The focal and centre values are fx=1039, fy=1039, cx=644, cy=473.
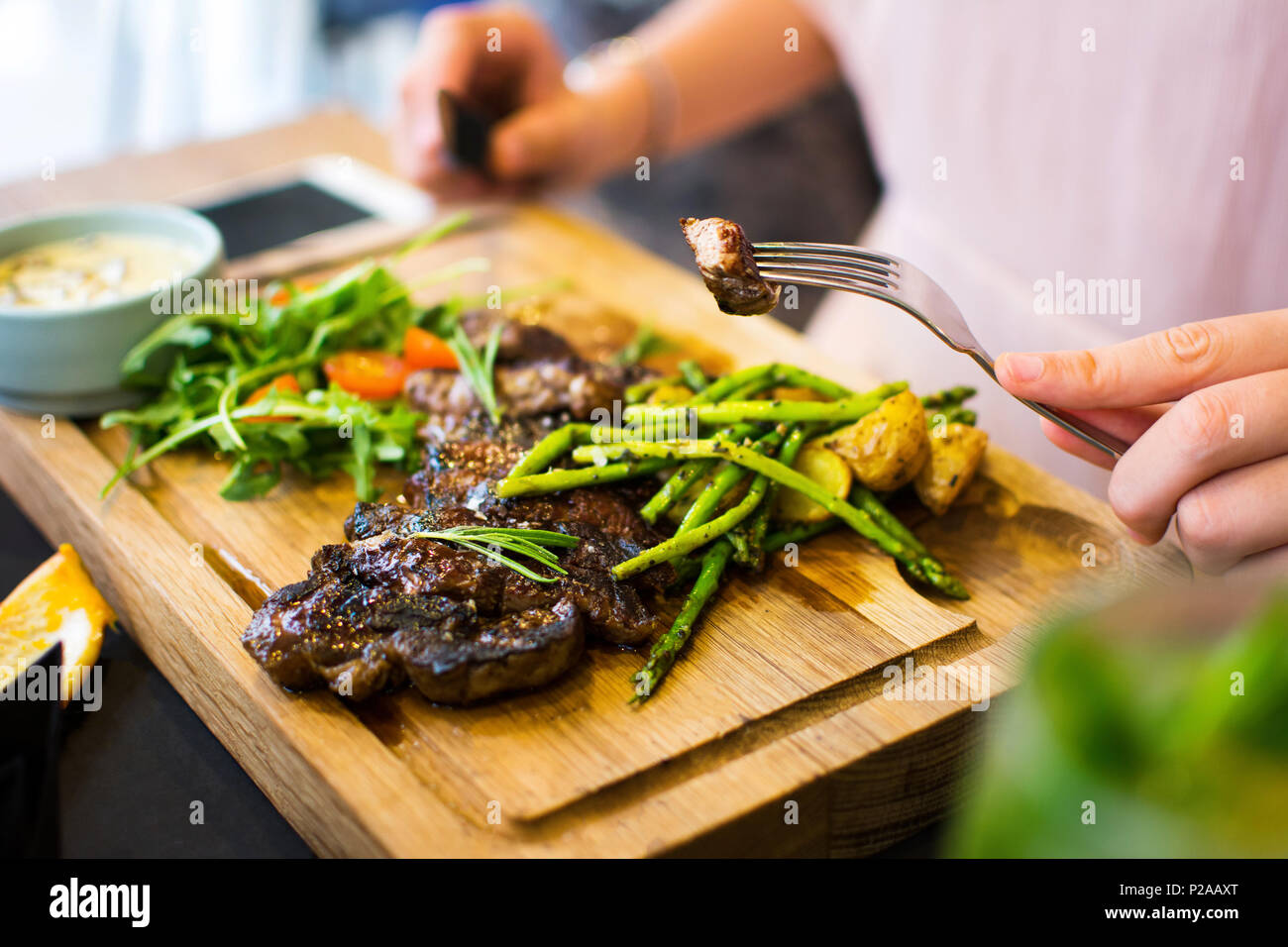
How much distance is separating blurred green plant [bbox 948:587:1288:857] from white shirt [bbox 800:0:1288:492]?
2807 mm

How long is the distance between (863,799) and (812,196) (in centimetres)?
535

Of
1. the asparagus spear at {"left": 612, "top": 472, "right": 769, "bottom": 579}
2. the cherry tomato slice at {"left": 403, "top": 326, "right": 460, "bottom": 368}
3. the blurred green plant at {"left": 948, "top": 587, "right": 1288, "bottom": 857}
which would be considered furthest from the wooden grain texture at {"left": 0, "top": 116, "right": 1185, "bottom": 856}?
the blurred green plant at {"left": 948, "top": 587, "right": 1288, "bottom": 857}

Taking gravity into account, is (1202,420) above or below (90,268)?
below

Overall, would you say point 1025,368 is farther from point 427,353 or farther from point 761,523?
point 427,353

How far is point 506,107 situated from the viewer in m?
4.33

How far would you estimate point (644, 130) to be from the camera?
14.8 feet

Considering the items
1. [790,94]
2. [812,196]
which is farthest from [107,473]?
[812,196]

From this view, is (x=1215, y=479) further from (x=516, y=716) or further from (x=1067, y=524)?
(x=516, y=716)

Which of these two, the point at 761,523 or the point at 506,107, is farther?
the point at 506,107

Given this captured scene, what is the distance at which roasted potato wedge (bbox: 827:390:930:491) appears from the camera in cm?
249

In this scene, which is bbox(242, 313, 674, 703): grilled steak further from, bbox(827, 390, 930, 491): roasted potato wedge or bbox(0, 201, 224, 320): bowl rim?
bbox(0, 201, 224, 320): bowl rim

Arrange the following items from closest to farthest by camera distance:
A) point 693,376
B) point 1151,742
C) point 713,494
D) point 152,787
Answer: point 1151,742
point 152,787
point 713,494
point 693,376

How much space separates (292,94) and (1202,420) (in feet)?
28.8

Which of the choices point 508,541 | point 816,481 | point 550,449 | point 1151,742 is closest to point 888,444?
point 816,481
